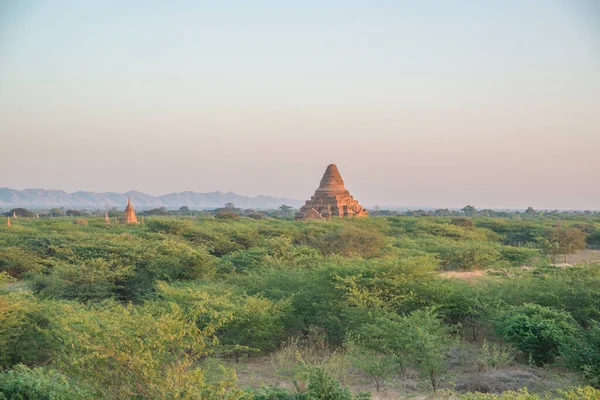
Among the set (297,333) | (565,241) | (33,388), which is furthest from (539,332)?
(565,241)

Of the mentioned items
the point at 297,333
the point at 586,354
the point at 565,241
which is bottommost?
the point at 297,333

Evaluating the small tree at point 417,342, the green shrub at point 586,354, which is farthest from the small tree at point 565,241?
the small tree at point 417,342

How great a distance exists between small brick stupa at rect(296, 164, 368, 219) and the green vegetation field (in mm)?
24264

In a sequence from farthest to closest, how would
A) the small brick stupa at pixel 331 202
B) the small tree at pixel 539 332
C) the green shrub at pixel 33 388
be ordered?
the small brick stupa at pixel 331 202
the small tree at pixel 539 332
the green shrub at pixel 33 388

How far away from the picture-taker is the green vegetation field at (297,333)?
20.5 ft

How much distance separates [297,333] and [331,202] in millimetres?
31509


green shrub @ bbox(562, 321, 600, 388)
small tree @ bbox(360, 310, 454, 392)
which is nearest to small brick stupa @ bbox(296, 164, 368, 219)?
small tree @ bbox(360, 310, 454, 392)

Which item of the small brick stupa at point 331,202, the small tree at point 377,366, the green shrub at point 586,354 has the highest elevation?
the small brick stupa at point 331,202

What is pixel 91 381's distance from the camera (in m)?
6.01

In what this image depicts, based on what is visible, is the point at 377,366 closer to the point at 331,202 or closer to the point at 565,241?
the point at 565,241

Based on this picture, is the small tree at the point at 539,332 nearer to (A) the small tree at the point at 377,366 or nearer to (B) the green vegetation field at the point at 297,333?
(B) the green vegetation field at the point at 297,333

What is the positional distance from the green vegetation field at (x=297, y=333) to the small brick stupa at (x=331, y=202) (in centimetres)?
2426

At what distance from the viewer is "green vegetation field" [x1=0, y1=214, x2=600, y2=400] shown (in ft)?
20.5

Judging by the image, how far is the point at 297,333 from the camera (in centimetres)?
1220
